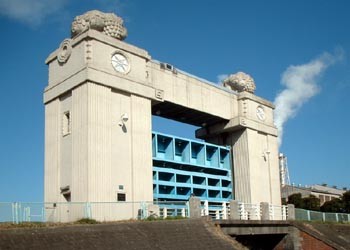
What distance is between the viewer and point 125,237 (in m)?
17.7

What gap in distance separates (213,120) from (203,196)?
5617 mm

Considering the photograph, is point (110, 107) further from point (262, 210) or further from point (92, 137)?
point (262, 210)

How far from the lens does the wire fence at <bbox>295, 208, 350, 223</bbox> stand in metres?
32.8

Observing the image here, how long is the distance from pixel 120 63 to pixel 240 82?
11.6 metres

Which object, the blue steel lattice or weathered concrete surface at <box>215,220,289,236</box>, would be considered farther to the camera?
the blue steel lattice

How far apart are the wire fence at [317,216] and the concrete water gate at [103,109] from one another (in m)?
9.25

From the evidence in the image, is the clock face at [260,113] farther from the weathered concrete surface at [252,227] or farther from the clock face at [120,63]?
the clock face at [120,63]

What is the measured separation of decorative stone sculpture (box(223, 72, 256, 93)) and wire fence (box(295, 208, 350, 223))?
30.5 ft

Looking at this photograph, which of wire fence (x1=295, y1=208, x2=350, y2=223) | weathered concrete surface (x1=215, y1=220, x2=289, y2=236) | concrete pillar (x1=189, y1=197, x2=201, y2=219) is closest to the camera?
weathered concrete surface (x1=215, y1=220, x2=289, y2=236)

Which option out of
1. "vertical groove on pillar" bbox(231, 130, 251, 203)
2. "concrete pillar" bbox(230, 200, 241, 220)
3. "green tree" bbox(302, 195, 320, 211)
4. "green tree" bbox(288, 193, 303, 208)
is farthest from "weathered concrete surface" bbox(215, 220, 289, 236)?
"green tree" bbox(288, 193, 303, 208)

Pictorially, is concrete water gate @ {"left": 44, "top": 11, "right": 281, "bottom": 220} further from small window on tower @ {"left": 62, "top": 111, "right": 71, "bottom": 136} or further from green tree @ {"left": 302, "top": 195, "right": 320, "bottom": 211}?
green tree @ {"left": 302, "top": 195, "right": 320, "bottom": 211}

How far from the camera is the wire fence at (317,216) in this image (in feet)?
108

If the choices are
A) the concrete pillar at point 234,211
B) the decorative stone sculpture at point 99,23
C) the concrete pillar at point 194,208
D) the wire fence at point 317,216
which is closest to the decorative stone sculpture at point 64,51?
the decorative stone sculpture at point 99,23

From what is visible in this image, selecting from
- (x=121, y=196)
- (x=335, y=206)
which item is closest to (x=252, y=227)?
(x=121, y=196)
